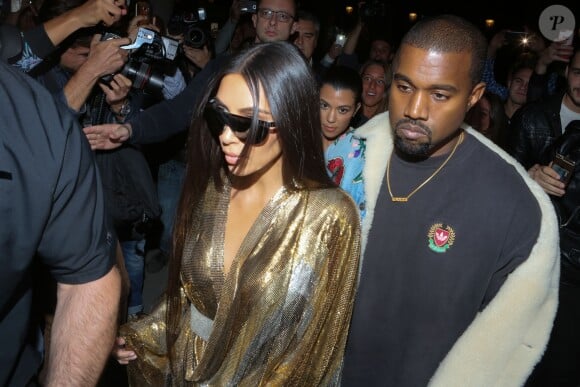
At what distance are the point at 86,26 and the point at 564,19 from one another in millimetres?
4158

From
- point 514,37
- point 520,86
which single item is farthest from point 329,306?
point 514,37

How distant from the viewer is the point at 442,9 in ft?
68.4

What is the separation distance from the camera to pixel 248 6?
402 cm

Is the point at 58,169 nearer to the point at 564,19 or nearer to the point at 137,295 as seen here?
the point at 137,295

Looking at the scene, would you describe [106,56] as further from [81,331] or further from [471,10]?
[471,10]

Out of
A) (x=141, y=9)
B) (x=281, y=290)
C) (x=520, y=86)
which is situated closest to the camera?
(x=281, y=290)

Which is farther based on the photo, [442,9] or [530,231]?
[442,9]

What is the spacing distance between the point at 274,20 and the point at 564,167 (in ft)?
6.53

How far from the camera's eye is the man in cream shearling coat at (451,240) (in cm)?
165

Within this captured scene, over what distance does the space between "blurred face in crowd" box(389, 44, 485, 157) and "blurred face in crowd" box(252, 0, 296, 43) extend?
1786 mm

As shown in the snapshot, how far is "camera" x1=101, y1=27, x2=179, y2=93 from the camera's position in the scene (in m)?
2.89

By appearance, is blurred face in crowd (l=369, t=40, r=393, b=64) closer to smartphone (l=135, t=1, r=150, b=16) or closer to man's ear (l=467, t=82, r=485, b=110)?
smartphone (l=135, t=1, r=150, b=16)

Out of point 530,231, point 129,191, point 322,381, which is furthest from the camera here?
point 129,191

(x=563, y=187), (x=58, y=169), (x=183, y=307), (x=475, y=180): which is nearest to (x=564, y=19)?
(x=563, y=187)
